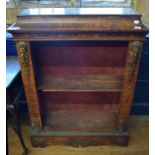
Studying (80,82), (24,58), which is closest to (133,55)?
(80,82)

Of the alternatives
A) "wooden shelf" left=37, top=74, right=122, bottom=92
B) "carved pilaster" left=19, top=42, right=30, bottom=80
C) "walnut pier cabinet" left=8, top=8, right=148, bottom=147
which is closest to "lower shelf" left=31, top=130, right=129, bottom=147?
"walnut pier cabinet" left=8, top=8, right=148, bottom=147

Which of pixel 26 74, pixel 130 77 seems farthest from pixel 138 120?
pixel 26 74

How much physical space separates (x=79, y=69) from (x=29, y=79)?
36 cm

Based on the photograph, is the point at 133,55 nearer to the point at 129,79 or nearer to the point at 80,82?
the point at 129,79

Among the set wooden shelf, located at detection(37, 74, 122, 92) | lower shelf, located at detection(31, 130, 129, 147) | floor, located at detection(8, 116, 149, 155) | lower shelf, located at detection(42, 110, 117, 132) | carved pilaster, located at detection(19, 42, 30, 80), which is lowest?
floor, located at detection(8, 116, 149, 155)

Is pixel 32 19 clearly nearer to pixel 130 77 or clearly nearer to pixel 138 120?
pixel 130 77

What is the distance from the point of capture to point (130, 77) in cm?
129

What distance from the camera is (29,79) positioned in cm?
131

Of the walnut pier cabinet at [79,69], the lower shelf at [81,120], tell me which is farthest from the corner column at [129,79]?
the lower shelf at [81,120]

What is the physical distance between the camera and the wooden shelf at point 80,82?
137 centimetres

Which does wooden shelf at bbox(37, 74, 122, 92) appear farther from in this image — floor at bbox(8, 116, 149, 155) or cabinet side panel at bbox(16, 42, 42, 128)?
floor at bbox(8, 116, 149, 155)

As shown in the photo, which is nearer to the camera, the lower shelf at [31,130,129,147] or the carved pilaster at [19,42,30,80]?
the carved pilaster at [19,42,30,80]

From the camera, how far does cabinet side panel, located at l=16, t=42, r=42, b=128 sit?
120cm

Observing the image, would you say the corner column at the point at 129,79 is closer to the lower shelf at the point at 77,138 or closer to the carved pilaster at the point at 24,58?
the lower shelf at the point at 77,138
